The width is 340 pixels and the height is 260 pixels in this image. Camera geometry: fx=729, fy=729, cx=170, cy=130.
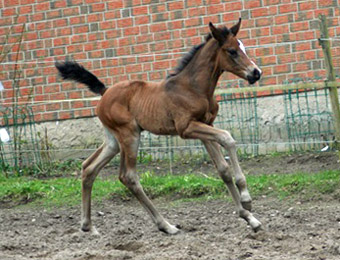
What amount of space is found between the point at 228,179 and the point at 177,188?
2.40 metres

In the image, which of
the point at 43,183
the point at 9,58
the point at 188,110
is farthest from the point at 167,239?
the point at 9,58

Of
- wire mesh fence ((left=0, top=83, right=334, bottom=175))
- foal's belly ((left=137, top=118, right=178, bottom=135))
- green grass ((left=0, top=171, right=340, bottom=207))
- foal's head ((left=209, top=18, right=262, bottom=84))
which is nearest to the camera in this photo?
foal's head ((left=209, top=18, right=262, bottom=84))

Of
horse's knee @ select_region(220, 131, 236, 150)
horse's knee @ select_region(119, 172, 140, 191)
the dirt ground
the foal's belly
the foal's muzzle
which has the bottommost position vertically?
the dirt ground

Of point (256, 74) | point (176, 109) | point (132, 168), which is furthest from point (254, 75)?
point (132, 168)

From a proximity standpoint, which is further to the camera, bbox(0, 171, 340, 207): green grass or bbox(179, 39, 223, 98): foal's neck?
bbox(0, 171, 340, 207): green grass

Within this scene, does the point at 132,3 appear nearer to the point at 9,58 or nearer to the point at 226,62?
the point at 9,58

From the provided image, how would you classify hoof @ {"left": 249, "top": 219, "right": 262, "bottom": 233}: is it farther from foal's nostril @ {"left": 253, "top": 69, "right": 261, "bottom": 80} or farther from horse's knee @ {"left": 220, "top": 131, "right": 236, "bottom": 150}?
foal's nostril @ {"left": 253, "top": 69, "right": 261, "bottom": 80}

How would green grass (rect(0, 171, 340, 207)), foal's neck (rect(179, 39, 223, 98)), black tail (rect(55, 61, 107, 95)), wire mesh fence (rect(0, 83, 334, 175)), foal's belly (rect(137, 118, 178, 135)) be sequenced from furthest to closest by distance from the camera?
wire mesh fence (rect(0, 83, 334, 175)) → green grass (rect(0, 171, 340, 207)) → black tail (rect(55, 61, 107, 95)) → foal's belly (rect(137, 118, 178, 135)) → foal's neck (rect(179, 39, 223, 98))

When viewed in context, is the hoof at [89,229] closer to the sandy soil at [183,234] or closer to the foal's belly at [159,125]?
the sandy soil at [183,234]

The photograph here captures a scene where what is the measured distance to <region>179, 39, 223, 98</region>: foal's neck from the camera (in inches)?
274

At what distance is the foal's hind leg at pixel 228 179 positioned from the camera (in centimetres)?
657

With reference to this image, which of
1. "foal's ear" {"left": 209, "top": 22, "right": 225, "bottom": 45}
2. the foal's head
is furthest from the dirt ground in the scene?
"foal's ear" {"left": 209, "top": 22, "right": 225, "bottom": 45}

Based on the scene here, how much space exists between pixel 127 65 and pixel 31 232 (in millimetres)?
4646

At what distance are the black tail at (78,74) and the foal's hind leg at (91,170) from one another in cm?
52
